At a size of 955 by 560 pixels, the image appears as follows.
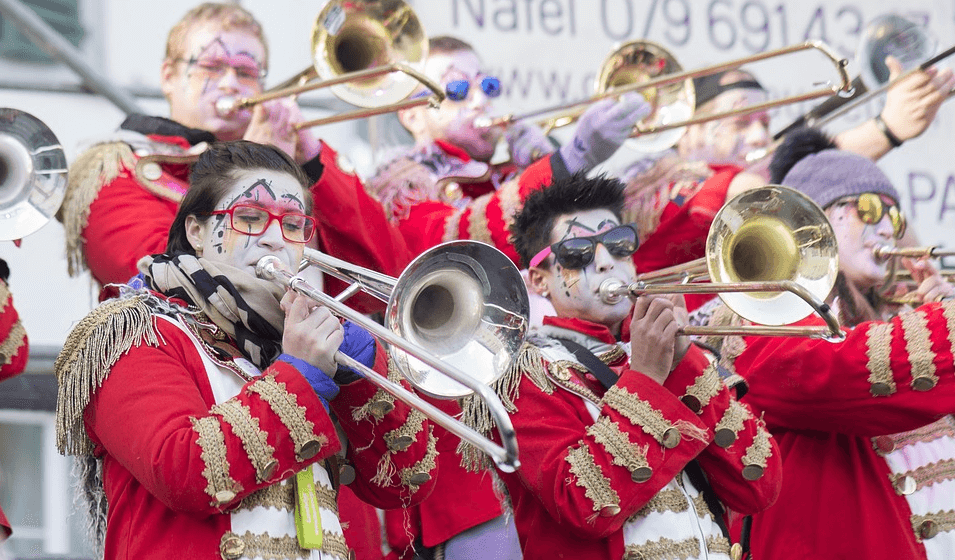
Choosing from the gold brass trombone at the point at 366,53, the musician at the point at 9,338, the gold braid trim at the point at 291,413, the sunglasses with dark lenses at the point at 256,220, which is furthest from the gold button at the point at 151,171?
the gold braid trim at the point at 291,413

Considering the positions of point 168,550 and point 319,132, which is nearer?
point 168,550

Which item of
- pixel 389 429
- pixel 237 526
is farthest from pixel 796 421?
pixel 237 526

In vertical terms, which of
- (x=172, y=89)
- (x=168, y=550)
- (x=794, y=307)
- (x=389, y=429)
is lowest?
(x=168, y=550)

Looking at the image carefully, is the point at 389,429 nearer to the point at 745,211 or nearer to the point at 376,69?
the point at 745,211

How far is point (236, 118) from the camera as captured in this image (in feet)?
15.6

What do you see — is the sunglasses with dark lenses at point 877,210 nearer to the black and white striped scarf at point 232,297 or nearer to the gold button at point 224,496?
the black and white striped scarf at point 232,297

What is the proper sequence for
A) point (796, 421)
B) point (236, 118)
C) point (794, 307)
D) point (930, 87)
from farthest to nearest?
point (930, 87), point (236, 118), point (796, 421), point (794, 307)

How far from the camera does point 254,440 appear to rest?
2965mm

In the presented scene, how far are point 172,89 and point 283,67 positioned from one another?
105 centimetres

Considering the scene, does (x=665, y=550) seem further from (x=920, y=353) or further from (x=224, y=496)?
(x=224, y=496)

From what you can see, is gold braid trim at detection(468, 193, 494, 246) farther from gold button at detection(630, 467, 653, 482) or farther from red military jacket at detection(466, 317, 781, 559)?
gold button at detection(630, 467, 653, 482)

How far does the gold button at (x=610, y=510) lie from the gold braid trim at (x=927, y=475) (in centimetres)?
128

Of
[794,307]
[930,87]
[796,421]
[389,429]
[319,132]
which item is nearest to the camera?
[389,429]

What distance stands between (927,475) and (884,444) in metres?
0.16
